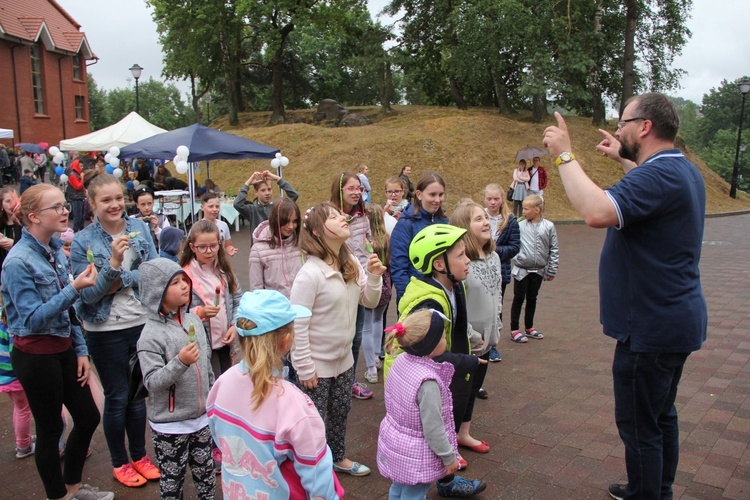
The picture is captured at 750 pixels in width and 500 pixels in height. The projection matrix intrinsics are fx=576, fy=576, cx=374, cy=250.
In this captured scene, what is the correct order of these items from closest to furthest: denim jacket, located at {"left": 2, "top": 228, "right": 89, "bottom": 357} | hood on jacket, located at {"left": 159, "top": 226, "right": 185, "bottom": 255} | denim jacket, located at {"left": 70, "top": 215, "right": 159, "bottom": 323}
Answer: denim jacket, located at {"left": 2, "top": 228, "right": 89, "bottom": 357} → denim jacket, located at {"left": 70, "top": 215, "right": 159, "bottom": 323} → hood on jacket, located at {"left": 159, "top": 226, "right": 185, "bottom": 255}

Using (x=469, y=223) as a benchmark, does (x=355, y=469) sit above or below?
below

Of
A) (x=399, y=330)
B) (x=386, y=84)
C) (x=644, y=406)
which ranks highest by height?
(x=386, y=84)

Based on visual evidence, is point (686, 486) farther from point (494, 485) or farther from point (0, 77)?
point (0, 77)

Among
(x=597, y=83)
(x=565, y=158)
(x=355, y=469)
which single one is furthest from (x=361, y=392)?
(x=597, y=83)

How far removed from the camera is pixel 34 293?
319 centimetres

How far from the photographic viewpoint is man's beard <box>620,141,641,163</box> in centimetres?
287

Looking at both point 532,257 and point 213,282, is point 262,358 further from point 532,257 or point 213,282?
point 532,257

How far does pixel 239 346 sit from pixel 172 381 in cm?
52

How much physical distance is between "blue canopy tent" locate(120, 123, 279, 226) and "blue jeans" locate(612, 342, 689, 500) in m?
9.61

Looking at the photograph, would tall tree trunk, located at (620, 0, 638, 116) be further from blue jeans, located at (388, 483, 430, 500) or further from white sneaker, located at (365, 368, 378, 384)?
blue jeans, located at (388, 483, 430, 500)

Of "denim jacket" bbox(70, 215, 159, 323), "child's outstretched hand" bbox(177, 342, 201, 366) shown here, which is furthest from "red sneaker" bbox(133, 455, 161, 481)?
"child's outstretched hand" bbox(177, 342, 201, 366)

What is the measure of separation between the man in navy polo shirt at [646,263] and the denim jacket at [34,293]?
2.75 m

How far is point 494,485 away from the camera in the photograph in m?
3.62

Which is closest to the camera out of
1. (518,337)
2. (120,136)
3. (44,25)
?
(518,337)
